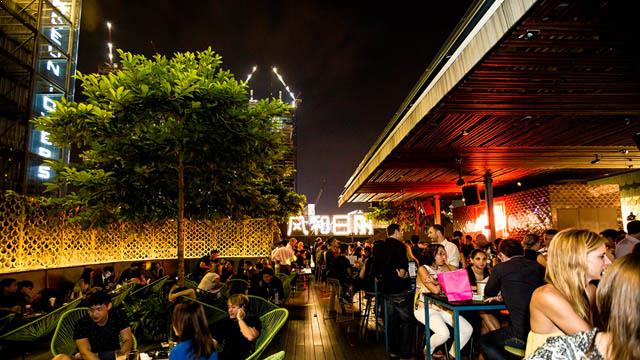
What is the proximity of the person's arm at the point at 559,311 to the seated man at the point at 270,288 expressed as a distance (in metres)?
5.57

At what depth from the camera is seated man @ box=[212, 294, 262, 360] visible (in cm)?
359

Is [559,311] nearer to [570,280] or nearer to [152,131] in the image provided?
[570,280]

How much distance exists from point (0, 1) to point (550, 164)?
2042cm

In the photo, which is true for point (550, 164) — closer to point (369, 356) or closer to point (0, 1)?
point (369, 356)

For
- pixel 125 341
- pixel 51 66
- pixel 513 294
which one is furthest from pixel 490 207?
pixel 51 66

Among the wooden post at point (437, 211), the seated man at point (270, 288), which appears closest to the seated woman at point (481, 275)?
the seated man at point (270, 288)

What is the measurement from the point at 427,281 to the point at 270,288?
13.7 feet

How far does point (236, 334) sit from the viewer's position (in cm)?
365

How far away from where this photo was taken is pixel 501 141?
7984mm

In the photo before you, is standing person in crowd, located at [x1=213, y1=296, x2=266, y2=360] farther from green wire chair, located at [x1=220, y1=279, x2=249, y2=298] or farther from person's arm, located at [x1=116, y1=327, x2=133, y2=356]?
green wire chair, located at [x1=220, y1=279, x2=249, y2=298]

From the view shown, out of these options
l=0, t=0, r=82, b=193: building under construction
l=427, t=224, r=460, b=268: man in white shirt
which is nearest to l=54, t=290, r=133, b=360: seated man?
l=427, t=224, r=460, b=268: man in white shirt

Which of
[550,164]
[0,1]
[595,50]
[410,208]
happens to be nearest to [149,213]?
[595,50]

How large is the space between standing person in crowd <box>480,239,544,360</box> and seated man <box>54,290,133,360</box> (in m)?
3.40

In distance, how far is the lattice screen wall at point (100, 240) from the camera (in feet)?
24.9
